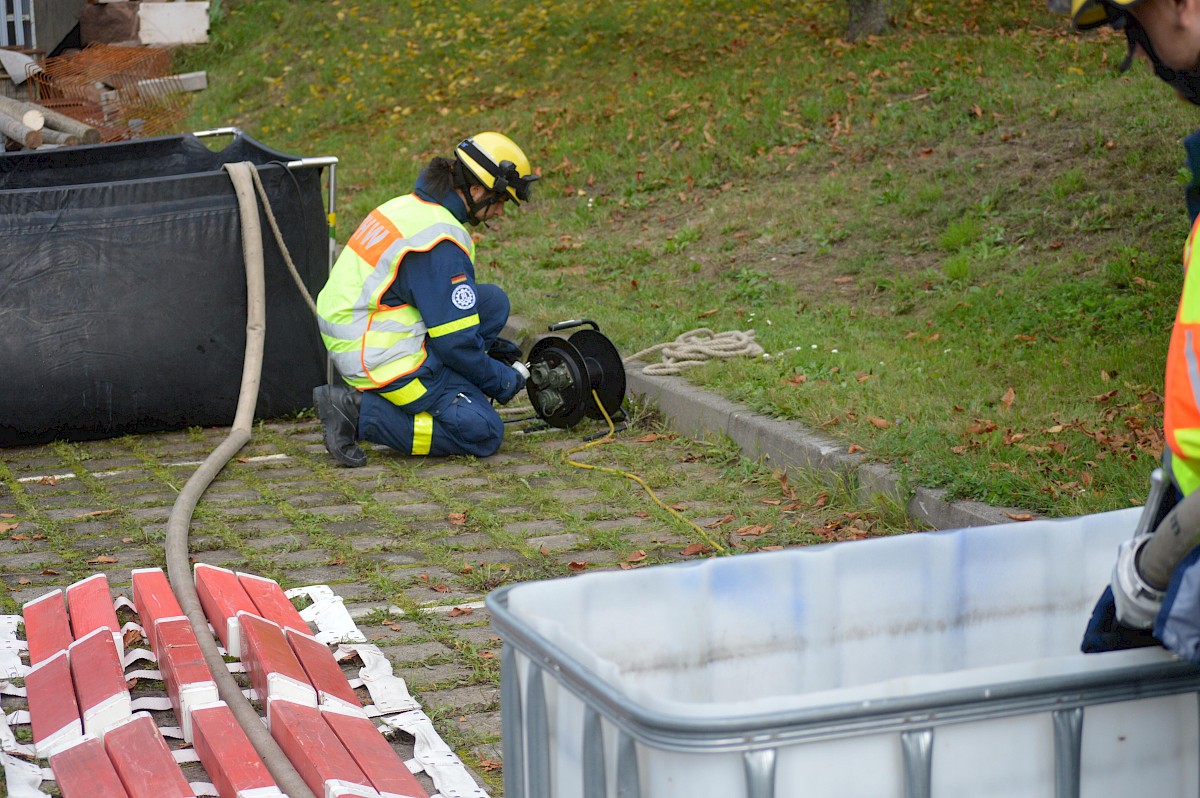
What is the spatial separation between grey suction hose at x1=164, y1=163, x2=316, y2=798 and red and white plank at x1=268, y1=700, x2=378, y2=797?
0.03m

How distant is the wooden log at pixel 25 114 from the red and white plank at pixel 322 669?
6.87 meters

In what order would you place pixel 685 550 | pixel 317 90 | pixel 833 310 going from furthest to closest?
pixel 317 90 < pixel 833 310 < pixel 685 550

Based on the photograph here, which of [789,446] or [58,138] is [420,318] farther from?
[58,138]

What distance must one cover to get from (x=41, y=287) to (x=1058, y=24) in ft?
33.4

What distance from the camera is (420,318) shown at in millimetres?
6426

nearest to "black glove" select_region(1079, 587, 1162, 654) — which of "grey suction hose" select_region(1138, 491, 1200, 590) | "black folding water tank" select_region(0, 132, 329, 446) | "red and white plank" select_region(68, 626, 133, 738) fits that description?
"grey suction hose" select_region(1138, 491, 1200, 590)

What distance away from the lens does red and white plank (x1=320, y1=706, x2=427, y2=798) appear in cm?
320

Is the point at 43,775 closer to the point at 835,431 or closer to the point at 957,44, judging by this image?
the point at 835,431

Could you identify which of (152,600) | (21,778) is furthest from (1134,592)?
(152,600)

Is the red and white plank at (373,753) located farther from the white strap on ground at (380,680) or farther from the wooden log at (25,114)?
the wooden log at (25,114)

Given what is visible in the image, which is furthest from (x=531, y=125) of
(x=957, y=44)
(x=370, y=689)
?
(x=370, y=689)

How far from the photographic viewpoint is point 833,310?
26.3ft

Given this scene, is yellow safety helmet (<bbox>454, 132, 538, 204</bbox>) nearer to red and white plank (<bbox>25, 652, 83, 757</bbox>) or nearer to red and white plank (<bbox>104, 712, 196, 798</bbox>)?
red and white plank (<bbox>25, 652, 83, 757</bbox>)

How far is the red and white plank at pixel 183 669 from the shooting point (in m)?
3.62
